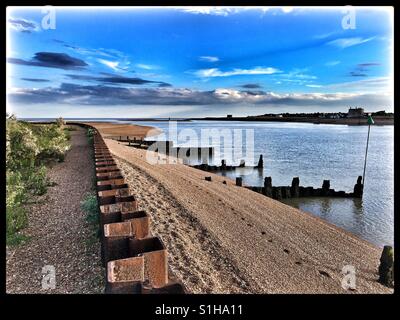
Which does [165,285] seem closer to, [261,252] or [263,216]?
[261,252]

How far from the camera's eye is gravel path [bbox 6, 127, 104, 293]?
3947mm

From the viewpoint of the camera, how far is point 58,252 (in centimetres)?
479

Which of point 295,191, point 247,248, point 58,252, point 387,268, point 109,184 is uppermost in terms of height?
point 109,184

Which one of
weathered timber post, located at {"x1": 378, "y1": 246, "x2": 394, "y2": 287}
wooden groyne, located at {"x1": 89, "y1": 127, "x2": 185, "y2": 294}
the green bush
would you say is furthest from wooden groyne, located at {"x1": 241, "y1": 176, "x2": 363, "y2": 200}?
wooden groyne, located at {"x1": 89, "y1": 127, "x2": 185, "y2": 294}

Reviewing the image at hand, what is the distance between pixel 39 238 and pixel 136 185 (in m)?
5.12

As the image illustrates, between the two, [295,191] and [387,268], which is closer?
[387,268]

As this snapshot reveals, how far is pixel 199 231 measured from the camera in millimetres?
7324

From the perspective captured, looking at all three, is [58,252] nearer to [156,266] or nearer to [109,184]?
[109,184]

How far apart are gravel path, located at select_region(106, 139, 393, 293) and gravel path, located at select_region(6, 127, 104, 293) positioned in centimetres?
133

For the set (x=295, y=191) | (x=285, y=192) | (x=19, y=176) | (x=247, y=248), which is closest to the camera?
(x=247, y=248)

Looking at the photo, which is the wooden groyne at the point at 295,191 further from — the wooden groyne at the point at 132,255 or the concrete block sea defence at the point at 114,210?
the wooden groyne at the point at 132,255

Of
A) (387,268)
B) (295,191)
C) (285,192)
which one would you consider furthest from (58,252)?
(295,191)

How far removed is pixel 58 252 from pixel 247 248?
12.8 ft
